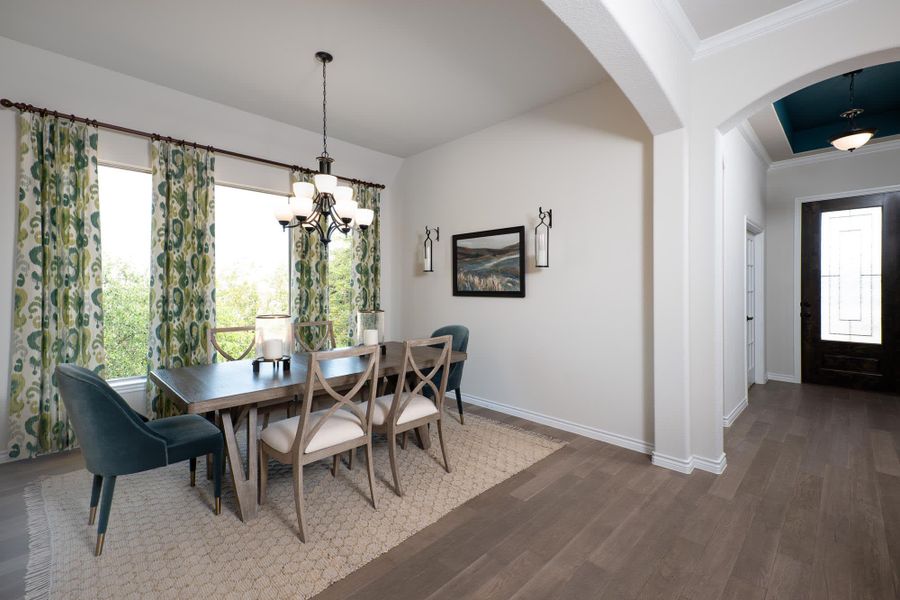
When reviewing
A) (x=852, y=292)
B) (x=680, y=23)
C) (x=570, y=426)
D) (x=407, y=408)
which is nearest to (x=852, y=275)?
(x=852, y=292)

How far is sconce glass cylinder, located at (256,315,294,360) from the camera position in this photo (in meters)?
2.61

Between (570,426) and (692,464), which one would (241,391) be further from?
(692,464)

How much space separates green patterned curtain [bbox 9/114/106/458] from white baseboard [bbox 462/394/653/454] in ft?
10.9

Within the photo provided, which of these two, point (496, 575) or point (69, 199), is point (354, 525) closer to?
point (496, 575)

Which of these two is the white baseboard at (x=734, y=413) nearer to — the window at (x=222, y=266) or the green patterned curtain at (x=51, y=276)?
the window at (x=222, y=266)

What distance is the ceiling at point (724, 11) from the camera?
90.6 inches

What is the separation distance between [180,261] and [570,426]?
3.63 metres

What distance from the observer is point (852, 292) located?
4.75 metres

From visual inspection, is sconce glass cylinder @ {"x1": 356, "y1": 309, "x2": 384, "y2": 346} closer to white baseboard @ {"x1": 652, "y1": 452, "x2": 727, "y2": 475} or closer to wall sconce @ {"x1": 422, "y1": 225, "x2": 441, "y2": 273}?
wall sconce @ {"x1": 422, "y1": 225, "x2": 441, "y2": 273}

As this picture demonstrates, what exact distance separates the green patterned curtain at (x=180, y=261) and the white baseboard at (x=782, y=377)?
6523 millimetres

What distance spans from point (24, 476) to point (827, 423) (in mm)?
6219

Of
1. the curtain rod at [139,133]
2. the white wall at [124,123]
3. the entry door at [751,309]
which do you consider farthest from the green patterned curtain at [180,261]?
the entry door at [751,309]

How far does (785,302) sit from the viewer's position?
5176mm

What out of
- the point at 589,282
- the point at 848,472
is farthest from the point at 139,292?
the point at 848,472
